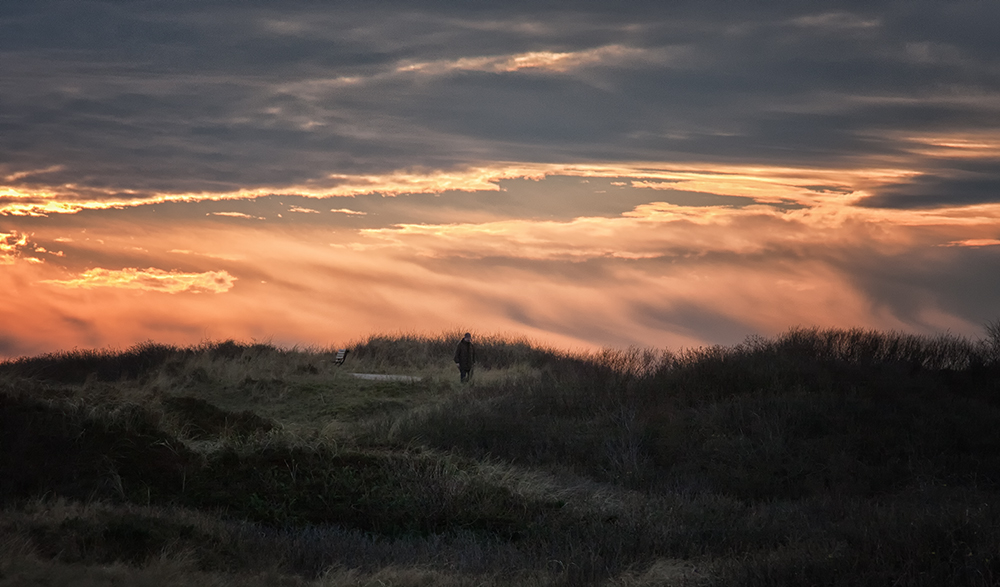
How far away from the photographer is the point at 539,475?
12.9 m

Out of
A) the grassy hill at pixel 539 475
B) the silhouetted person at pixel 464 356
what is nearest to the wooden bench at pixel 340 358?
the grassy hill at pixel 539 475

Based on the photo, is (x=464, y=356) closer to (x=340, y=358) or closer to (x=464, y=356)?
(x=464, y=356)

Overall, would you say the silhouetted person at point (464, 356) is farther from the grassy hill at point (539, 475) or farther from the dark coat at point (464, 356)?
the grassy hill at point (539, 475)

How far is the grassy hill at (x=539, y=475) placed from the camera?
7016mm

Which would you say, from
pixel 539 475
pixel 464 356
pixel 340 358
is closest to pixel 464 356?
pixel 464 356

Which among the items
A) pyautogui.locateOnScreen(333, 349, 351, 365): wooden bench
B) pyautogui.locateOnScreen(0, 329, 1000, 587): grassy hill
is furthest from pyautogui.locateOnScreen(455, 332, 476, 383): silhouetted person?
pyautogui.locateOnScreen(333, 349, 351, 365): wooden bench

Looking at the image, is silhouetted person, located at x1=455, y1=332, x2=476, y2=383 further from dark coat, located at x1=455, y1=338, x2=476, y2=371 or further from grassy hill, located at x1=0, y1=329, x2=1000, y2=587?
grassy hill, located at x1=0, y1=329, x2=1000, y2=587

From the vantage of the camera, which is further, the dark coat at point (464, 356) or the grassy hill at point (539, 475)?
the dark coat at point (464, 356)

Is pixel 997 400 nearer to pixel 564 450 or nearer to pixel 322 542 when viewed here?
pixel 564 450

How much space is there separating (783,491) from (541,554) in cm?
639

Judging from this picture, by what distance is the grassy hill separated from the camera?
7016 millimetres

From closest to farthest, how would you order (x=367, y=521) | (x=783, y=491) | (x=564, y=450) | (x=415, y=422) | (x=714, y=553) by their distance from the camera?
(x=714, y=553) < (x=367, y=521) < (x=783, y=491) < (x=564, y=450) < (x=415, y=422)

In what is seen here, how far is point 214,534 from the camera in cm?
778

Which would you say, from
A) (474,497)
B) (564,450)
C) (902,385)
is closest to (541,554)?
(474,497)
